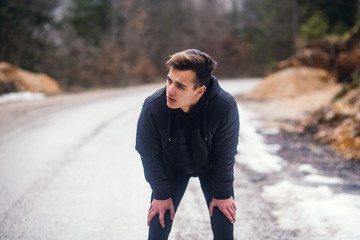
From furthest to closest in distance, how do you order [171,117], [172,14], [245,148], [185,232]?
[172,14]
[245,148]
[185,232]
[171,117]

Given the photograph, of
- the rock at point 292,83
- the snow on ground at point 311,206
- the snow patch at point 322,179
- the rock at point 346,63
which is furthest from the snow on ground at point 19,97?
the rock at point 346,63

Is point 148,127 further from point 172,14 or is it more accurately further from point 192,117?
point 172,14

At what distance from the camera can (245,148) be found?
21.2ft

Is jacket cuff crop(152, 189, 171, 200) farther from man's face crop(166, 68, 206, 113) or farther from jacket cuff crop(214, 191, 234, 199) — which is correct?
man's face crop(166, 68, 206, 113)

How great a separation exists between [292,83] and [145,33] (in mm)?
18634

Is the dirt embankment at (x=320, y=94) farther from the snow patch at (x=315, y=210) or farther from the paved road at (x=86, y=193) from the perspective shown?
the paved road at (x=86, y=193)

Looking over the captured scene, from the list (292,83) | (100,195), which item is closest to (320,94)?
(292,83)

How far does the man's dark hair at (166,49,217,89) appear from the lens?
202 centimetres

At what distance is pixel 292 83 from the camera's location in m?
14.9

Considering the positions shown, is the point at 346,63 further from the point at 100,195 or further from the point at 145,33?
the point at 145,33

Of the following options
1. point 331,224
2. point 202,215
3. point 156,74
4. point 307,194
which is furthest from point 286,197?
point 156,74

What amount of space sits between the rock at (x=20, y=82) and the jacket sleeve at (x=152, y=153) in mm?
13936

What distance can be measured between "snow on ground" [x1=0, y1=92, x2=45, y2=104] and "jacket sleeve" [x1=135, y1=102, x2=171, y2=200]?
11.8 metres

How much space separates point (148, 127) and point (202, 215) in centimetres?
180
